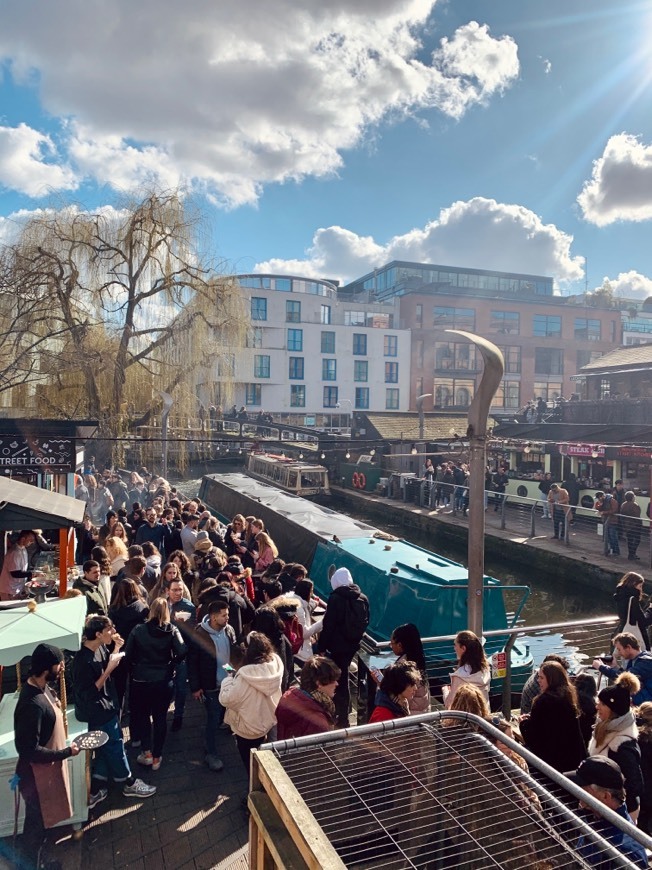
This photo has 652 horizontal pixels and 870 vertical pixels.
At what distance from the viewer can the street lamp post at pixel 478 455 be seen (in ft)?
17.2

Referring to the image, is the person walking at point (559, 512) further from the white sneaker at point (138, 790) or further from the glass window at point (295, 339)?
the glass window at point (295, 339)

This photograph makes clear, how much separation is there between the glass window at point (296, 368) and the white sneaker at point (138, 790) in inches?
1803

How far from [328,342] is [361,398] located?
5577 millimetres

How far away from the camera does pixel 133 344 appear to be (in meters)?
19.5

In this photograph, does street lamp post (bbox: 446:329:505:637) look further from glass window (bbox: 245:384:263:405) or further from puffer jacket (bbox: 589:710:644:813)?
glass window (bbox: 245:384:263:405)

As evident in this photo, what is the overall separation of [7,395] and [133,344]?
411 centimetres

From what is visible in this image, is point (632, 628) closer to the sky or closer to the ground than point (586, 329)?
closer to the ground

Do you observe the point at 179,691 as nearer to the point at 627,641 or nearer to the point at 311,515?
the point at 627,641

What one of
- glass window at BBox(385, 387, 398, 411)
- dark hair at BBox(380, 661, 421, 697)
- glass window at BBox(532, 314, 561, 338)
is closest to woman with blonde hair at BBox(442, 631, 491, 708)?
dark hair at BBox(380, 661, 421, 697)

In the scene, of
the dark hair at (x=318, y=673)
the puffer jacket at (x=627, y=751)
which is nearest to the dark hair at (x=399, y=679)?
the dark hair at (x=318, y=673)

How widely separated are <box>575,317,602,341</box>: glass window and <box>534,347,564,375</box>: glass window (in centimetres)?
311

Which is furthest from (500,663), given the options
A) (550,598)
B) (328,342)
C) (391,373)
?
(391,373)

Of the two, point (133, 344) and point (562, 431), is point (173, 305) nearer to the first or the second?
point (133, 344)

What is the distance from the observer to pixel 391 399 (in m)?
53.2
